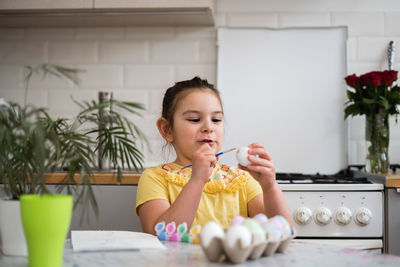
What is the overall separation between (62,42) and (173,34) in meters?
0.60

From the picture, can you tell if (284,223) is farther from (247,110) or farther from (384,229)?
(247,110)

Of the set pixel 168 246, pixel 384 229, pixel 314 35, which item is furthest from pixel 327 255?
pixel 314 35

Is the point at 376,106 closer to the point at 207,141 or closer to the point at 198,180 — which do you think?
the point at 207,141

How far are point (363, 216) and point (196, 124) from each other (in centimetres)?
78

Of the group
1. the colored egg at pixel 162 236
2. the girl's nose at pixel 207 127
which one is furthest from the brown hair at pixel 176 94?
the colored egg at pixel 162 236

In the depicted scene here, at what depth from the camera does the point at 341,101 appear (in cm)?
241

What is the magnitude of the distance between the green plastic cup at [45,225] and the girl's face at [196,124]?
Result: 2.38 feet

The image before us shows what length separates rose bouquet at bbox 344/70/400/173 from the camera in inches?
81.8

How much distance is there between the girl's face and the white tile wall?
2.98ft

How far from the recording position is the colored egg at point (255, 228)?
80 cm

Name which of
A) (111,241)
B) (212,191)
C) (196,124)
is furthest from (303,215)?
(111,241)

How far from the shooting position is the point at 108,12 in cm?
221

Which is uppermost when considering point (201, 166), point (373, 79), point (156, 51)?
point (156, 51)

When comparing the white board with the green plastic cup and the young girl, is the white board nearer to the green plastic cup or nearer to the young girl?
the young girl
